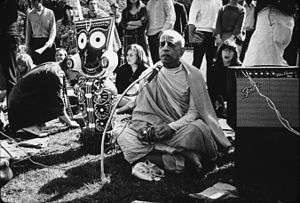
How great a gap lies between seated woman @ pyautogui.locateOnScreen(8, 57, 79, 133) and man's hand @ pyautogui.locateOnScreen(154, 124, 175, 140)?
2.19 metres

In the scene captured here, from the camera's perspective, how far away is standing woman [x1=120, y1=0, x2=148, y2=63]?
7.28 metres

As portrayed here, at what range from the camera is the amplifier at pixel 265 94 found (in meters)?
3.66

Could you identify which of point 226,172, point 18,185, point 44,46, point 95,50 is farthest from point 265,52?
point 44,46

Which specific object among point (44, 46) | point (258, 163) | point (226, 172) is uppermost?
point (44, 46)

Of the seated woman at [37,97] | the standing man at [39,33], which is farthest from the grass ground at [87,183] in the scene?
the standing man at [39,33]

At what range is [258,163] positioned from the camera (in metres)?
3.78

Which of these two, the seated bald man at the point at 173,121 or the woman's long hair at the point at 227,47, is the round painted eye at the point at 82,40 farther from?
the woman's long hair at the point at 227,47

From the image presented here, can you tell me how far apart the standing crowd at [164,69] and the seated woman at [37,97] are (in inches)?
0.5

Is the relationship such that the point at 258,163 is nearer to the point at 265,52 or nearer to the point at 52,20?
the point at 265,52

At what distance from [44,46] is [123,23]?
1577mm

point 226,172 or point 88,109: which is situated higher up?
point 88,109

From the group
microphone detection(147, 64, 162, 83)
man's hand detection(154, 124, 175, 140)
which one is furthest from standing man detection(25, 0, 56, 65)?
man's hand detection(154, 124, 175, 140)

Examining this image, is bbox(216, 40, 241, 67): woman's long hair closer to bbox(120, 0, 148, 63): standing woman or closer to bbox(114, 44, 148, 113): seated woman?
bbox(114, 44, 148, 113): seated woman

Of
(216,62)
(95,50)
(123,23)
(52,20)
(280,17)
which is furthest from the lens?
(52,20)
